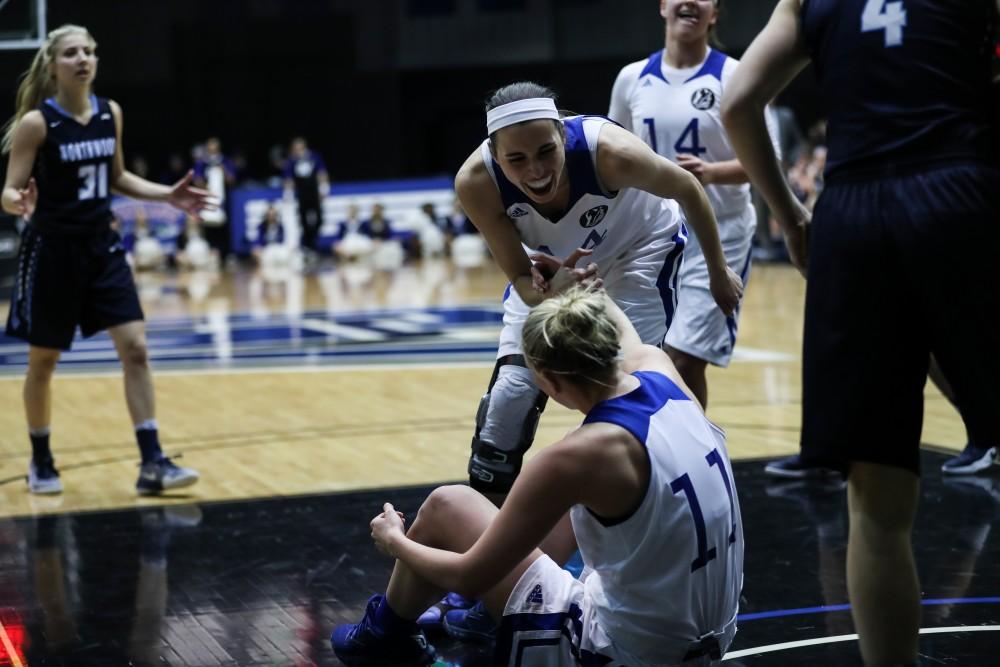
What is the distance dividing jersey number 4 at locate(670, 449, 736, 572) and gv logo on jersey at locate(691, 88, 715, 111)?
2.84 metres

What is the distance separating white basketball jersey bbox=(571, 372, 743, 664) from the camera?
2.72 m

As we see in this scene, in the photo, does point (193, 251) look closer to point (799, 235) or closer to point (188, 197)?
point (188, 197)

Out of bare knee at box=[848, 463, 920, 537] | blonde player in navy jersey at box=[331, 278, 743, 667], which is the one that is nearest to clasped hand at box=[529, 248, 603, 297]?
blonde player in navy jersey at box=[331, 278, 743, 667]

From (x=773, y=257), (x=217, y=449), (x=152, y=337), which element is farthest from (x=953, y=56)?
(x=773, y=257)

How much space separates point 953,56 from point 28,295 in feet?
14.1

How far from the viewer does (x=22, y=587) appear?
14.4ft

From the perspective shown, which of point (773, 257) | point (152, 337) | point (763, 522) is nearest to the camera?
point (763, 522)

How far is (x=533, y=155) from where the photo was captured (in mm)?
3533

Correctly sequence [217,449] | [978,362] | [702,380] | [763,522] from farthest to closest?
1. [217,449]
2. [702,380]
3. [763,522]
4. [978,362]

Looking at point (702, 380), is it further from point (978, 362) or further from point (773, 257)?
point (773, 257)

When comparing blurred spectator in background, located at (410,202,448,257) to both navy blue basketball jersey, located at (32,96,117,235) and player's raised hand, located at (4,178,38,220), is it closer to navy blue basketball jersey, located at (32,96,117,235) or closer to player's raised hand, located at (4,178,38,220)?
navy blue basketball jersey, located at (32,96,117,235)

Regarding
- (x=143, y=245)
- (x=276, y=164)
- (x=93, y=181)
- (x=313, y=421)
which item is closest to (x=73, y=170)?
(x=93, y=181)

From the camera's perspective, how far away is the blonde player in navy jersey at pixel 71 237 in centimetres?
566

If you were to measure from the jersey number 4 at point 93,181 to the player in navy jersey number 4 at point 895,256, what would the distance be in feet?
12.5
